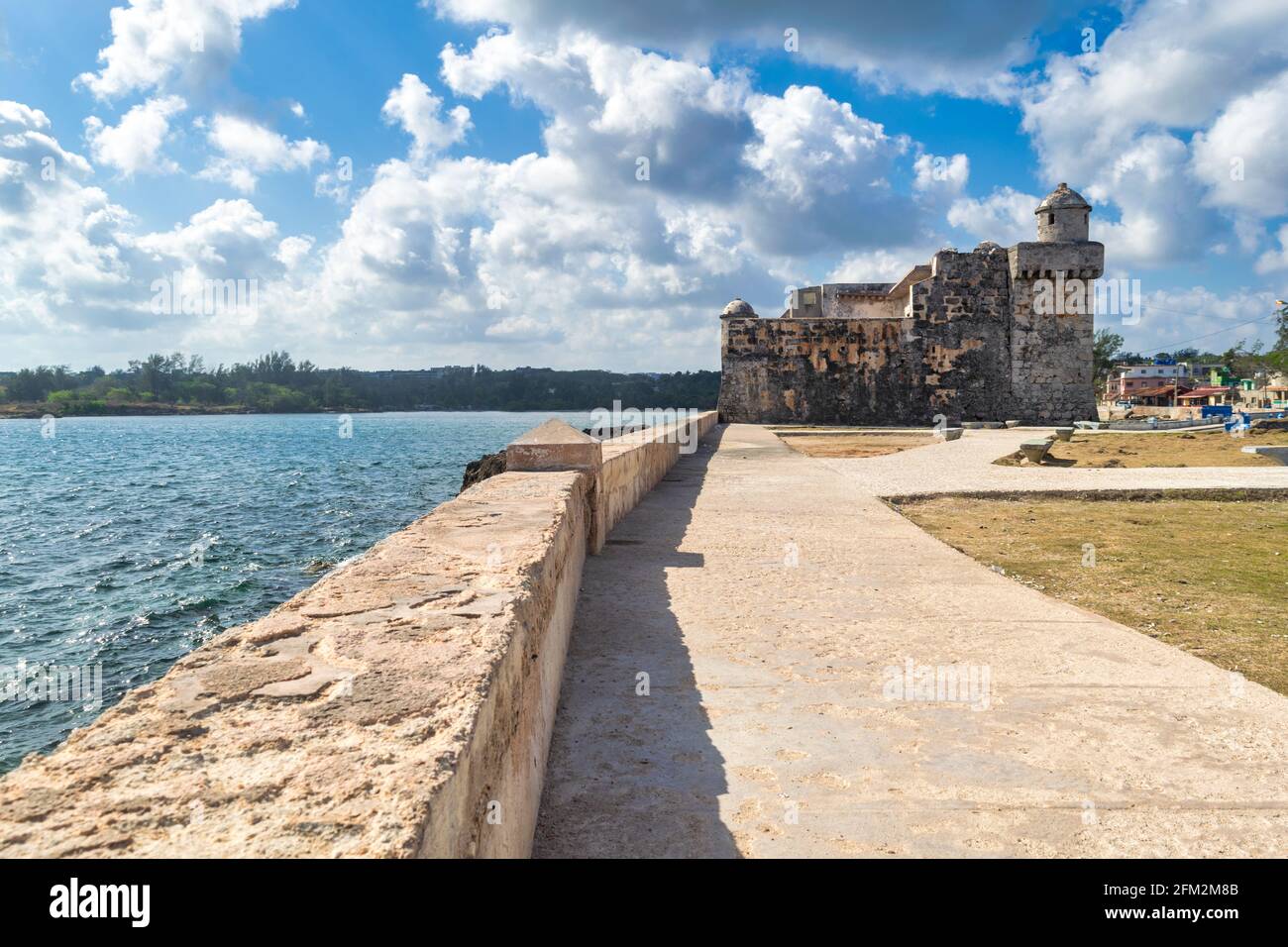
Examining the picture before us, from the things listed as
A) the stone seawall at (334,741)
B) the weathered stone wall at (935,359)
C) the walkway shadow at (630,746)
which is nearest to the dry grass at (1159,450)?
the weathered stone wall at (935,359)

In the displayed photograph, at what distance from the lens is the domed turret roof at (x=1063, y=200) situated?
26.1m

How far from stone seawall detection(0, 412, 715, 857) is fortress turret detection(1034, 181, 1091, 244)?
2801 cm

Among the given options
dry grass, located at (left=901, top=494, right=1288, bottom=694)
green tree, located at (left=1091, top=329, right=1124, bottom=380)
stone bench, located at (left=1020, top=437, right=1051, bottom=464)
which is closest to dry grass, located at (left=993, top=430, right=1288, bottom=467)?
stone bench, located at (left=1020, top=437, right=1051, bottom=464)

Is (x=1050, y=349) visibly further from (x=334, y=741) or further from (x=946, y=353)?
(x=334, y=741)

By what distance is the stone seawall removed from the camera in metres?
1.34

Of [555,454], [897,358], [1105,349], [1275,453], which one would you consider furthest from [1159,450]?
[1105,349]

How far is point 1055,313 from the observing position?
1064 inches

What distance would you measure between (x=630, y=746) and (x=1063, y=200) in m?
28.3

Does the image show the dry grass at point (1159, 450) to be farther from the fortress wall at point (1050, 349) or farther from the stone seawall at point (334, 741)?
the stone seawall at point (334, 741)

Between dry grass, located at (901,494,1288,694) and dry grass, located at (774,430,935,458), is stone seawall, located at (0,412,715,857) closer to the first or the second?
dry grass, located at (901,494,1288,694)

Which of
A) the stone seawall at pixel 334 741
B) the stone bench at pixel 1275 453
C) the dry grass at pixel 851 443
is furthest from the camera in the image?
the dry grass at pixel 851 443

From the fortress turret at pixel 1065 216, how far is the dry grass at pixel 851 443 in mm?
8717
